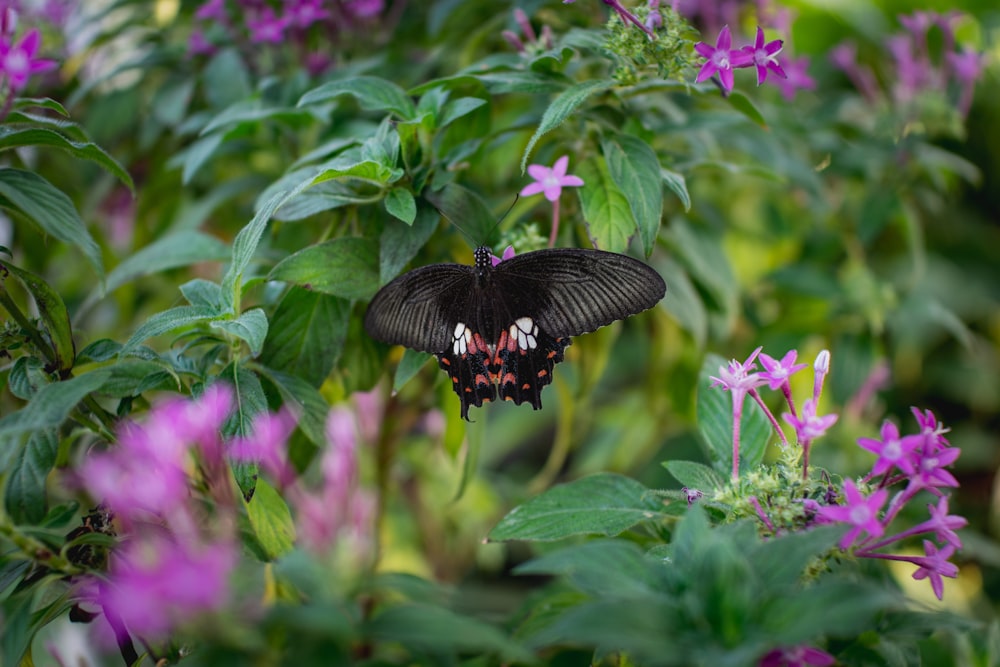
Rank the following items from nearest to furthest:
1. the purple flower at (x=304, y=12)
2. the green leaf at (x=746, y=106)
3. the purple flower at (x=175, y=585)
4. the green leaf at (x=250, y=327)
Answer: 1. the purple flower at (x=175, y=585)
2. the green leaf at (x=250, y=327)
3. the green leaf at (x=746, y=106)
4. the purple flower at (x=304, y=12)

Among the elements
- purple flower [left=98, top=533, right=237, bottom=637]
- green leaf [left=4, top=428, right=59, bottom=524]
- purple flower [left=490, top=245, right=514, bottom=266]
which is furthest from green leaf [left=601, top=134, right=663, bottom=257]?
green leaf [left=4, top=428, right=59, bottom=524]

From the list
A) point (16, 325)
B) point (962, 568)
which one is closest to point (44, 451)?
point (16, 325)

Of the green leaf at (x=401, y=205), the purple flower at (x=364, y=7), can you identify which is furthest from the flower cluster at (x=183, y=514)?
the purple flower at (x=364, y=7)

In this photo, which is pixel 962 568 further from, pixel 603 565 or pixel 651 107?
pixel 603 565

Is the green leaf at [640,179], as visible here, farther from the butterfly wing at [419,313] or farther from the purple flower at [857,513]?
the purple flower at [857,513]

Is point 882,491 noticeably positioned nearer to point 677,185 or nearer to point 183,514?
point 677,185

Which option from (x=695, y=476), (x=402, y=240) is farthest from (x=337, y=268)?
(x=695, y=476)
